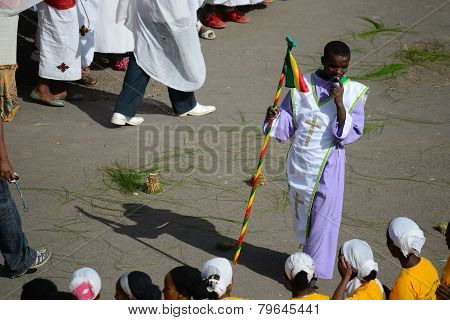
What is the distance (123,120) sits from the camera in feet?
28.1

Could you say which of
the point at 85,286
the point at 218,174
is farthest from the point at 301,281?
the point at 218,174

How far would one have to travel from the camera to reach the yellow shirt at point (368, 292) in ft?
15.7

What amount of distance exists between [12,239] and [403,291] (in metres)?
2.80

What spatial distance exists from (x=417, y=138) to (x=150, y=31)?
2971 mm

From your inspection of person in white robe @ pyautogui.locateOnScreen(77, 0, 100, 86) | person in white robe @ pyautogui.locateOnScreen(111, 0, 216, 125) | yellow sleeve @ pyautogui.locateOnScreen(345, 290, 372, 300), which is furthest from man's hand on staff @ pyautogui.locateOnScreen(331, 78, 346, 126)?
person in white robe @ pyautogui.locateOnScreen(77, 0, 100, 86)

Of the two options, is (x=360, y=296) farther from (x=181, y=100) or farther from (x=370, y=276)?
(x=181, y=100)

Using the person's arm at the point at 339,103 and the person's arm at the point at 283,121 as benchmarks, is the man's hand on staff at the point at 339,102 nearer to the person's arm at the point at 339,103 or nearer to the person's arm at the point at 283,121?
the person's arm at the point at 339,103

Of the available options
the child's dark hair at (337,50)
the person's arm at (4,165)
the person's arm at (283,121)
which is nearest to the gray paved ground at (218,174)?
the person's arm at (4,165)

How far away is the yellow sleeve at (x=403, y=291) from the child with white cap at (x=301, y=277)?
45 centimetres

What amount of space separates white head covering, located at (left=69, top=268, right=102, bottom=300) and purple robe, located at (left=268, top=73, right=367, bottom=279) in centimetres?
200

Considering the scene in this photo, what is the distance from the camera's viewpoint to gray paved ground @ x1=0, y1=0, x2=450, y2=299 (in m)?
6.55

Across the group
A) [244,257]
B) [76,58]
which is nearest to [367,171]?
[244,257]
